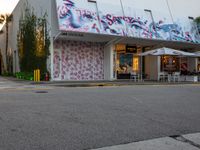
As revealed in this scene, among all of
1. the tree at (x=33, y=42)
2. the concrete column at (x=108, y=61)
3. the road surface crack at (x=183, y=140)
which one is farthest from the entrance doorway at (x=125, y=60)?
the road surface crack at (x=183, y=140)

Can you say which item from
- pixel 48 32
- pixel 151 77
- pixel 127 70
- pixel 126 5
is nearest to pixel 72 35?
pixel 48 32

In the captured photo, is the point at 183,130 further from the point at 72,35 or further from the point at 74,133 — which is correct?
the point at 72,35

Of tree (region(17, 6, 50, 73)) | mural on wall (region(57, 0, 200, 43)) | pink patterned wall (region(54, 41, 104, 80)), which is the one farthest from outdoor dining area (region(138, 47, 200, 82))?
tree (region(17, 6, 50, 73))

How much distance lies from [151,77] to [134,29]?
641 centimetres

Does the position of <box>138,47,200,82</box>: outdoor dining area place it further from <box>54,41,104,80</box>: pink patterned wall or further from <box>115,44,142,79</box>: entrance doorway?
<box>54,41,104,80</box>: pink patterned wall

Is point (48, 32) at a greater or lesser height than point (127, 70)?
greater

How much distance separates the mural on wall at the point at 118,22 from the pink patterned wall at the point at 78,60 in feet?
9.69

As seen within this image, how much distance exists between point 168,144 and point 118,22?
19.6 metres

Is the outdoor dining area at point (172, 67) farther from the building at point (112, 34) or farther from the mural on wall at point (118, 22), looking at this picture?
the mural on wall at point (118, 22)

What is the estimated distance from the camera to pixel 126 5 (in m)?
25.4

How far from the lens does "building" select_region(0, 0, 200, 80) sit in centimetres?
2231

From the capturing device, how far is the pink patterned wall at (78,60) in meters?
23.8

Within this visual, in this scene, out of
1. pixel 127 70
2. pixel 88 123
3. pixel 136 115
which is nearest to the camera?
pixel 88 123

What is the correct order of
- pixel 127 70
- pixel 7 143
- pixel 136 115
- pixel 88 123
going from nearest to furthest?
pixel 7 143 < pixel 88 123 < pixel 136 115 < pixel 127 70
